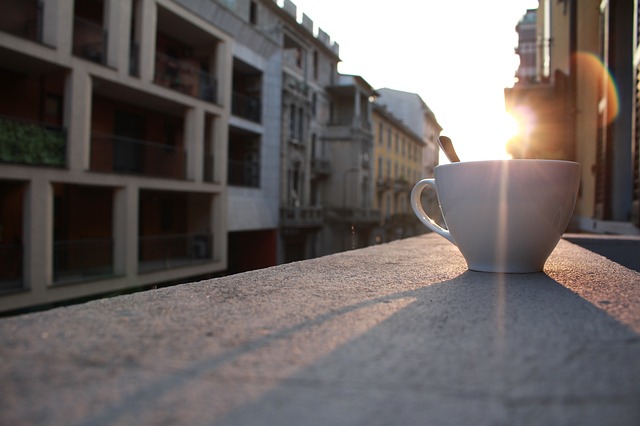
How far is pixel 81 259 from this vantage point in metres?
9.55

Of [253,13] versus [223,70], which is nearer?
[223,70]

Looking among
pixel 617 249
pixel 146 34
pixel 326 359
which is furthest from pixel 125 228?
pixel 326 359

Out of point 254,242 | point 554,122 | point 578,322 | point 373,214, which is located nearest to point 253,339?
point 578,322

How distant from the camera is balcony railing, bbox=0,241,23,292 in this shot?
Result: 8.16 meters

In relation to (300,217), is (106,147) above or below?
above

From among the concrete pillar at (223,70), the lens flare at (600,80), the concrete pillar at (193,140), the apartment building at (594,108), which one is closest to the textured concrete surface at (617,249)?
the apartment building at (594,108)

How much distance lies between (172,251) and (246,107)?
5.66 metres

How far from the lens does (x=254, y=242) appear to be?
58.9ft

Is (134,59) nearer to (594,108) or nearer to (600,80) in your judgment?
(600,80)

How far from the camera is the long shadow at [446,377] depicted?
44 cm

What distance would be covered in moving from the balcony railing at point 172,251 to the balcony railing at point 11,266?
8.80 ft

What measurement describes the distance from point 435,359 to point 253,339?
0.25 meters

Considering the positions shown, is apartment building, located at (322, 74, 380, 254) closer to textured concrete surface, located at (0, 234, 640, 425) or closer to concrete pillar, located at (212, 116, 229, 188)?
concrete pillar, located at (212, 116, 229, 188)


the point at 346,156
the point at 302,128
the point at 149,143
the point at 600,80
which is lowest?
the point at 149,143
